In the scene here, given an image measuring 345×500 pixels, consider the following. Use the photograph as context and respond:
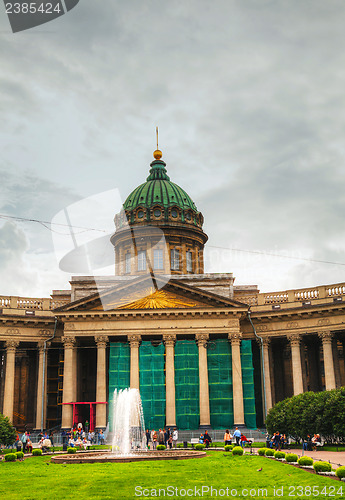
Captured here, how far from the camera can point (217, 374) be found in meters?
55.2

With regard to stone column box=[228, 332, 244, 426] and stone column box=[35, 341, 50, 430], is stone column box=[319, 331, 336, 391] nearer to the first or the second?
stone column box=[228, 332, 244, 426]

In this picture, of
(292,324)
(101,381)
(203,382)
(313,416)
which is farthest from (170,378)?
(313,416)

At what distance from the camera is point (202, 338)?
55.5 m

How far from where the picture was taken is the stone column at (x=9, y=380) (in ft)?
177

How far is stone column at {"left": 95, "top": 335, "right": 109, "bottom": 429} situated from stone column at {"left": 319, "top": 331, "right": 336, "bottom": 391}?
66.8 feet

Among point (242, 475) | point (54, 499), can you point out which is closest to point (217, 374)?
point (242, 475)

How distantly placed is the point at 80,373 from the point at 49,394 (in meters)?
3.96

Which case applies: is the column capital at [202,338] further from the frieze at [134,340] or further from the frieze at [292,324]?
the frieze at [292,324]

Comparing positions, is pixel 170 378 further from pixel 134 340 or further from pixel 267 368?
pixel 267 368

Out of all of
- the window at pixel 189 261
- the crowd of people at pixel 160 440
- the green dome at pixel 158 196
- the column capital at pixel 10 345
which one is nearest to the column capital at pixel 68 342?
the column capital at pixel 10 345

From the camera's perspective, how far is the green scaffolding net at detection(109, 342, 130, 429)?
54969 mm

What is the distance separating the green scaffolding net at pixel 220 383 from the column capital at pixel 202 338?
930 millimetres

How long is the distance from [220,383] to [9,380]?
64.7 ft

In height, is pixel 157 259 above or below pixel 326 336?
above
